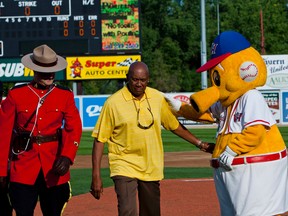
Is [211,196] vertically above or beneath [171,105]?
beneath

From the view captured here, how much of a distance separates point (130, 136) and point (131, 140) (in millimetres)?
38

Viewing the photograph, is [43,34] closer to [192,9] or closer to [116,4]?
[116,4]

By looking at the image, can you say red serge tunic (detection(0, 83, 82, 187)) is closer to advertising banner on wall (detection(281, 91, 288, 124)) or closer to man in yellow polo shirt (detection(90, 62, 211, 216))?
man in yellow polo shirt (detection(90, 62, 211, 216))

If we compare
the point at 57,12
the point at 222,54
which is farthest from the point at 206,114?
the point at 57,12

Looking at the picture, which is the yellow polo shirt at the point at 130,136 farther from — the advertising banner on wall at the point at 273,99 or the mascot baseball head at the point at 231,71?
the advertising banner on wall at the point at 273,99

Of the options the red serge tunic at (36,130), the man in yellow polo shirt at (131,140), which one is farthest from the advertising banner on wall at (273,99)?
the red serge tunic at (36,130)

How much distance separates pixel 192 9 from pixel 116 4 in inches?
1674

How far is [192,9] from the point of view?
73688mm

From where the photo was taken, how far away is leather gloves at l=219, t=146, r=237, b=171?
664 centimetres

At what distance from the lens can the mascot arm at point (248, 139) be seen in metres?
6.57

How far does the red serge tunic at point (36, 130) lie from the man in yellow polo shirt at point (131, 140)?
0.90 feet

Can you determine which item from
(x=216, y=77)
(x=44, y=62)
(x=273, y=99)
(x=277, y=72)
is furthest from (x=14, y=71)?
(x=216, y=77)

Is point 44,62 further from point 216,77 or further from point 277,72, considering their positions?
point 277,72

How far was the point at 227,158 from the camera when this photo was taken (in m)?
6.63
